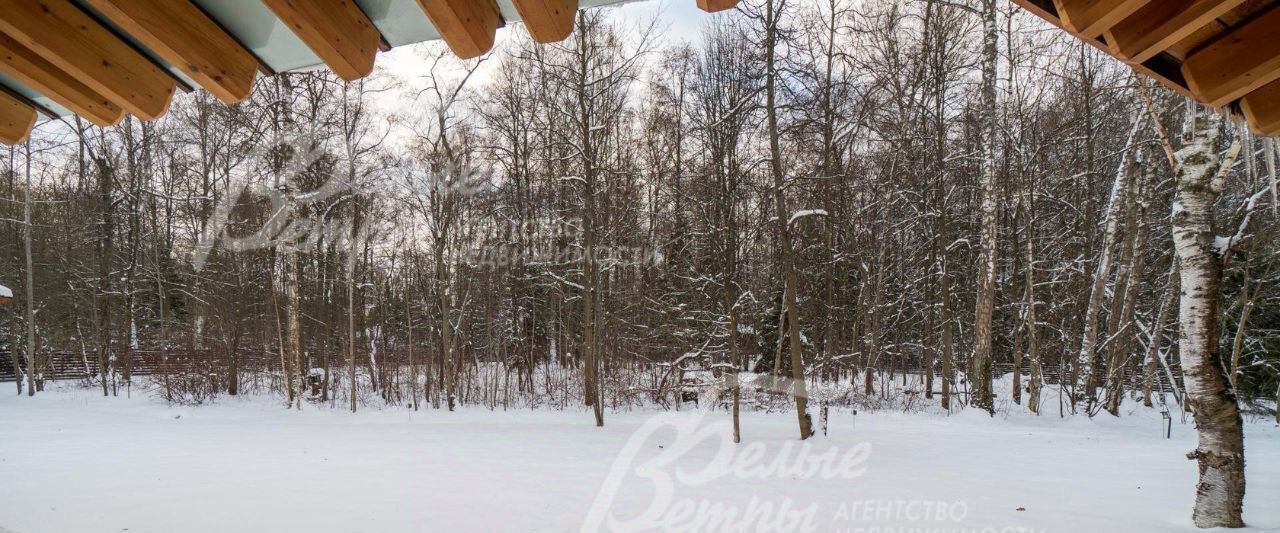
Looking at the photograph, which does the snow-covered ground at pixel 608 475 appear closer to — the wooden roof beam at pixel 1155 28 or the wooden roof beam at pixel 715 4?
the wooden roof beam at pixel 1155 28

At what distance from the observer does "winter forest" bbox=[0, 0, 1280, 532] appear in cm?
990

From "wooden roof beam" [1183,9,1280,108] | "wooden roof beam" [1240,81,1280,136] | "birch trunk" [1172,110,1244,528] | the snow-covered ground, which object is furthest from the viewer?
the snow-covered ground

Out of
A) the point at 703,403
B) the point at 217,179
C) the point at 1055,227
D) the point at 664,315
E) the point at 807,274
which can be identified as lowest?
the point at 703,403

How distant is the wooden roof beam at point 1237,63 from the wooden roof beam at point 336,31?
8.41 ft

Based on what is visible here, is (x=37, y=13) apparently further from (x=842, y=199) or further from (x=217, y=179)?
(x=217, y=179)

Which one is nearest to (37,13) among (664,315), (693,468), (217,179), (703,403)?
(693,468)

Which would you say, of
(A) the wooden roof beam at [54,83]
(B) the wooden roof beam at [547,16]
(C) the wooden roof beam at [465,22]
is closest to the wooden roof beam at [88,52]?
(A) the wooden roof beam at [54,83]

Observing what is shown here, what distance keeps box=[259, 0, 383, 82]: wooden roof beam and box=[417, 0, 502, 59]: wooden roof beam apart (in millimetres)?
255

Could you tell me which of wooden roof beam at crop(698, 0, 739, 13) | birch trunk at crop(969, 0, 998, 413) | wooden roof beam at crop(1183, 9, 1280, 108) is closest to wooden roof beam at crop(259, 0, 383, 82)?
wooden roof beam at crop(698, 0, 739, 13)

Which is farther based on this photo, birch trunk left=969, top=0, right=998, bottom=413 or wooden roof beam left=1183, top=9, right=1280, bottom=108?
birch trunk left=969, top=0, right=998, bottom=413

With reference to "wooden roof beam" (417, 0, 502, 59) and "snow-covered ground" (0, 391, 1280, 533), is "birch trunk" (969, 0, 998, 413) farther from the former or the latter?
"wooden roof beam" (417, 0, 502, 59)

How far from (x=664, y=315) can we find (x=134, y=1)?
1317cm

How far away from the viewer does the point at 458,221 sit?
14.9 m

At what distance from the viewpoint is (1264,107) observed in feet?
6.26
